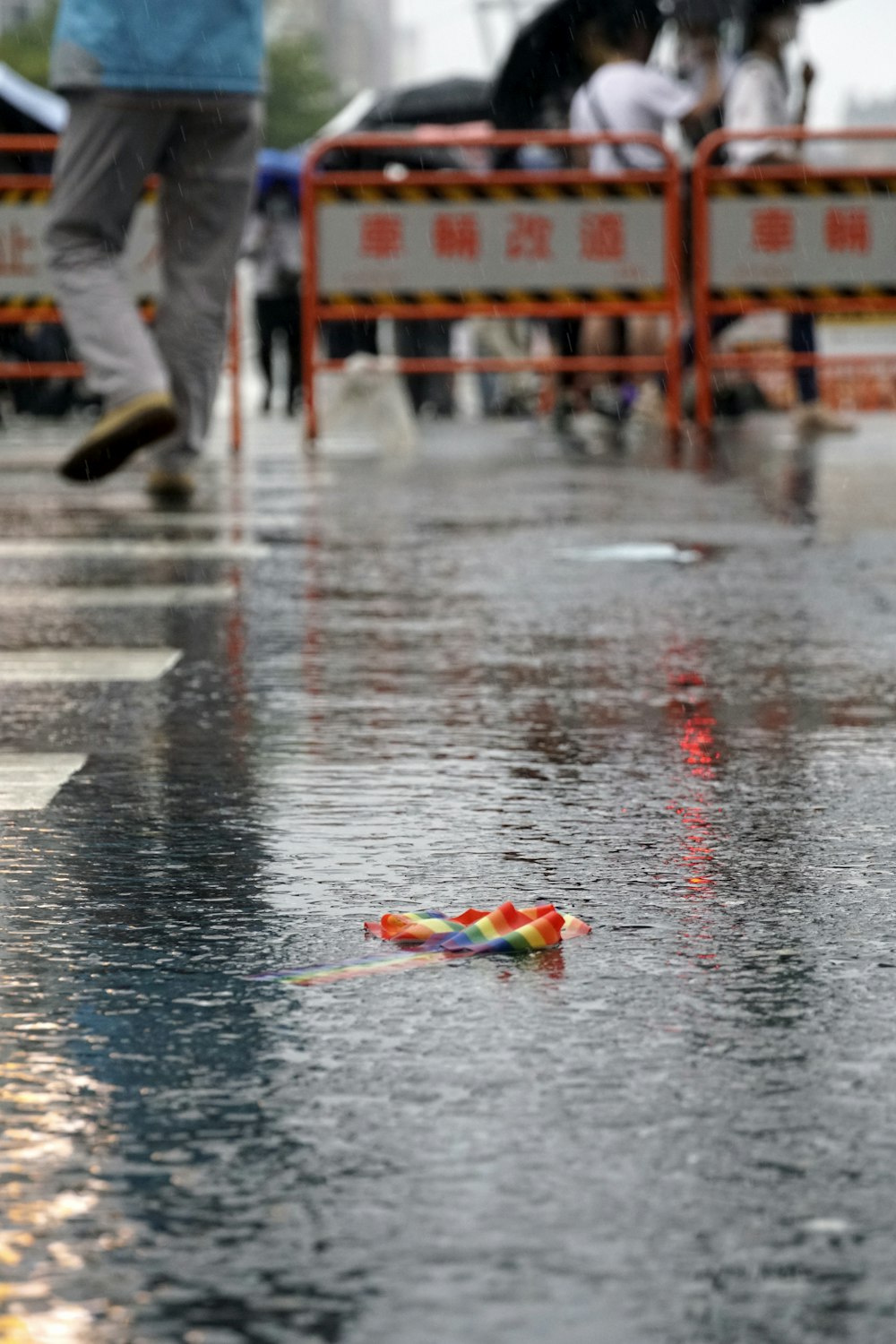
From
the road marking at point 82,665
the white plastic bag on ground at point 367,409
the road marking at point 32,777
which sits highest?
the road marking at point 32,777

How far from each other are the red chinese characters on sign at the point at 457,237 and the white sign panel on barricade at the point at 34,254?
4.75 feet

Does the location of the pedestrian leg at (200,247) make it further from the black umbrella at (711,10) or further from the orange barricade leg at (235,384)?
the black umbrella at (711,10)

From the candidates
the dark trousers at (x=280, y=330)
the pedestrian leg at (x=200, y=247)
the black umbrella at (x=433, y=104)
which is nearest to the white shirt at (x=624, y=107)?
the pedestrian leg at (x=200, y=247)

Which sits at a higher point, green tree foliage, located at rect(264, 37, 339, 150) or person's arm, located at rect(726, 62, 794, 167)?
person's arm, located at rect(726, 62, 794, 167)

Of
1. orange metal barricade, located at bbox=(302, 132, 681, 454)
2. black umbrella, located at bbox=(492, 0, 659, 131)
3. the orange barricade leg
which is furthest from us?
black umbrella, located at bbox=(492, 0, 659, 131)

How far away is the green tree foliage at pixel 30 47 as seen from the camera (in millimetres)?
71375

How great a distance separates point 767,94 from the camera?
1503 centimetres

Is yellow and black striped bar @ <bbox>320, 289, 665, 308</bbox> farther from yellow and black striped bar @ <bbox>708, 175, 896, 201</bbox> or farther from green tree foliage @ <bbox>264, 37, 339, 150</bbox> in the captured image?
green tree foliage @ <bbox>264, 37, 339, 150</bbox>

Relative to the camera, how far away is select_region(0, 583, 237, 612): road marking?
625cm

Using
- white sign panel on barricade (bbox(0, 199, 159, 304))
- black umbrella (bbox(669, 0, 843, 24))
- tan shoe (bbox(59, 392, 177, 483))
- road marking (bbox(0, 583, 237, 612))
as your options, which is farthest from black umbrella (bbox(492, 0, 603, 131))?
road marking (bbox(0, 583, 237, 612))

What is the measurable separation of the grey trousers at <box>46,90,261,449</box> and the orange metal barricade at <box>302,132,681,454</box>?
4.53 metres

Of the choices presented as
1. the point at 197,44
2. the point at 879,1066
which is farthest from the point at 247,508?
the point at 879,1066

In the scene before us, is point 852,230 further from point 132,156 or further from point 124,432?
point 124,432

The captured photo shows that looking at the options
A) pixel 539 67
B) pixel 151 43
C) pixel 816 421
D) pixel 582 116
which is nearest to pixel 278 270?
pixel 539 67
